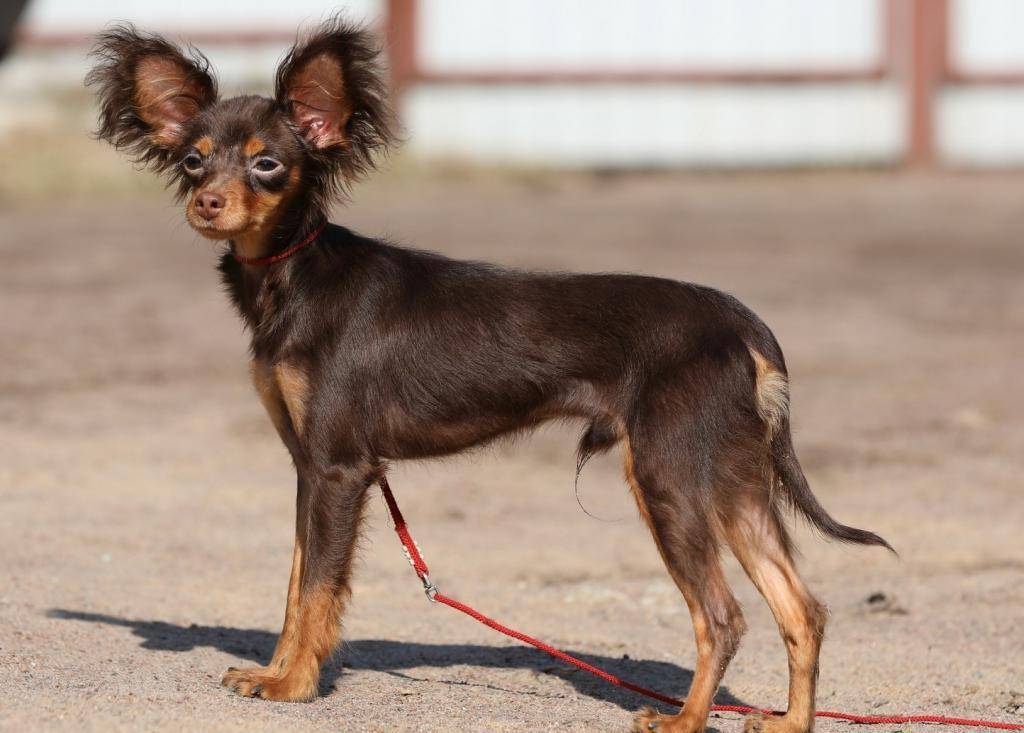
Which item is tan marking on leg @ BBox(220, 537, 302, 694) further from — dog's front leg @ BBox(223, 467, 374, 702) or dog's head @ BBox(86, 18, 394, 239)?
dog's head @ BBox(86, 18, 394, 239)

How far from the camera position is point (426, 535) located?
834cm

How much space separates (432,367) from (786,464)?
123 cm

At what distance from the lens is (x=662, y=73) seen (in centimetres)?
2177

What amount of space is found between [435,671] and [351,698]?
621 mm

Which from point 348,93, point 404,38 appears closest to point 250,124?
point 348,93

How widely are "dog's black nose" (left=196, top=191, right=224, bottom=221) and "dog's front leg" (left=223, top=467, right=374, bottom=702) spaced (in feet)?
3.02

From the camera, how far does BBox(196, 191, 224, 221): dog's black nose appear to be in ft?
16.7

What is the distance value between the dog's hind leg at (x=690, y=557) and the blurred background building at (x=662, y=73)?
16.8 m

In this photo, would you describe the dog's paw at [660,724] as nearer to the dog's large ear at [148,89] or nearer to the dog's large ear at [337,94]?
the dog's large ear at [337,94]

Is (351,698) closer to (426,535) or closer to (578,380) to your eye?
(578,380)

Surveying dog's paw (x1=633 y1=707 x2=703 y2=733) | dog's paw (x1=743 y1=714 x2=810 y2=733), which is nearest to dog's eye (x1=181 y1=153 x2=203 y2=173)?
dog's paw (x1=633 y1=707 x2=703 y2=733)

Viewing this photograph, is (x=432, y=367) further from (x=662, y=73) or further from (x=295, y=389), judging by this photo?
(x=662, y=73)

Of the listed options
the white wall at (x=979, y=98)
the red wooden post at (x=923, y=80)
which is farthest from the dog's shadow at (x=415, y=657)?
the white wall at (x=979, y=98)

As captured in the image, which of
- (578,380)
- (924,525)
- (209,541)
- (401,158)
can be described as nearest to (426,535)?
(209,541)
